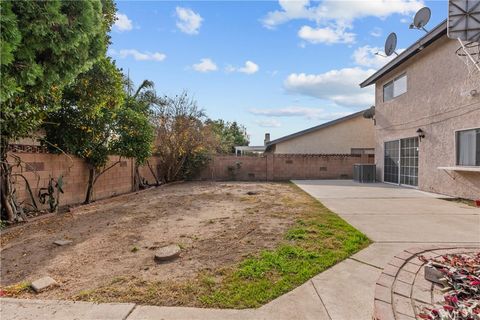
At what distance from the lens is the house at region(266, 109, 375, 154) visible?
776 inches

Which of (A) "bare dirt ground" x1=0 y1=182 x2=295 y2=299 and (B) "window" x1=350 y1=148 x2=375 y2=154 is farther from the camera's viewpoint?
(B) "window" x1=350 y1=148 x2=375 y2=154

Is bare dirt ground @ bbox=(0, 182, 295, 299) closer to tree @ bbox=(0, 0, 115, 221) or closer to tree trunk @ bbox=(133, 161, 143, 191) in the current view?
tree @ bbox=(0, 0, 115, 221)

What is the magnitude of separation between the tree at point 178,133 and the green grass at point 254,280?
11.4 metres

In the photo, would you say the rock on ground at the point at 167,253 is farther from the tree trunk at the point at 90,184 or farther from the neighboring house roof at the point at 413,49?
the neighboring house roof at the point at 413,49

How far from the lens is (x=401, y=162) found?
1275 cm

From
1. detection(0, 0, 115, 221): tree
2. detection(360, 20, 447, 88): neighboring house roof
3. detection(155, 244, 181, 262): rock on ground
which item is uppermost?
detection(360, 20, 447, 88): neighboring house roof

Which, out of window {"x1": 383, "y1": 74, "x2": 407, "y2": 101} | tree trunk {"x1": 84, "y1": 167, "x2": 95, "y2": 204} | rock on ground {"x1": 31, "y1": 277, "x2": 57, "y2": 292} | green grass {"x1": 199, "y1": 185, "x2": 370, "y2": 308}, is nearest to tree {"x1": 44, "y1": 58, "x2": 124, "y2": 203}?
tree trunk {"x1": 84, "y1": 167, "x2": 95, "y2": 204}

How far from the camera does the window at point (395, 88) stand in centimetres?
1244

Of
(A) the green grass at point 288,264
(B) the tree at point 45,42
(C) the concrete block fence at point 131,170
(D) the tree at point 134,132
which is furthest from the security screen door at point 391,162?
(B) the tree at point 45,42

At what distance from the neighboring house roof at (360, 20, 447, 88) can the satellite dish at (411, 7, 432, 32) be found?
0.45 meters

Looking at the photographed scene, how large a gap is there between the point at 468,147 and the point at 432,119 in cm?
202

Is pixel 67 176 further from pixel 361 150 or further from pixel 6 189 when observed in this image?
pixel 361 150

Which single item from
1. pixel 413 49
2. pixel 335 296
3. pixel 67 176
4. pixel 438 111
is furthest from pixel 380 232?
pixel 413 49

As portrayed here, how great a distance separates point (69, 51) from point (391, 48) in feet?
42.8
